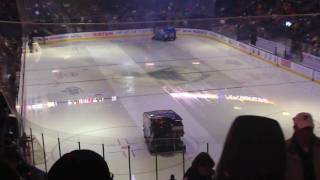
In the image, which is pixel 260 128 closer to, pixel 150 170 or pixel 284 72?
pixel 150 170

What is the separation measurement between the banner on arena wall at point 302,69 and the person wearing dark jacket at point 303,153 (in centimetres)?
918

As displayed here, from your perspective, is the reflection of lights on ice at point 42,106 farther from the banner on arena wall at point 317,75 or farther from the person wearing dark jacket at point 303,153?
the person wearing dark jacket at point 303,153

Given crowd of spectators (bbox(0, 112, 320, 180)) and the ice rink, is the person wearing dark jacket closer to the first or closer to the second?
crowd of spectators (bbox(0, 112, 320, 180))

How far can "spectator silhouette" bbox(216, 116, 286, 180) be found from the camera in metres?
1.21

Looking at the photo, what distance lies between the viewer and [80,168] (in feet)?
3.69

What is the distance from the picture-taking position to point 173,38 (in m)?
15.5

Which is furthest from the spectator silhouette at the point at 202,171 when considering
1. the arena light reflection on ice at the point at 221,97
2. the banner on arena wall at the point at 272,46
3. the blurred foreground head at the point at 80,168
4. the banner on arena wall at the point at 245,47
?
the banner on arena wall at the point at 245,47

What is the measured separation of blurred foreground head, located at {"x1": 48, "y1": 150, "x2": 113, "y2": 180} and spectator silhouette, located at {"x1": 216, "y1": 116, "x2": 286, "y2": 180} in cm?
32

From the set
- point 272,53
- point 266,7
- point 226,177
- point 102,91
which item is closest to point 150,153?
point 102,91

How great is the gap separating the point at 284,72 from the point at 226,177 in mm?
10239

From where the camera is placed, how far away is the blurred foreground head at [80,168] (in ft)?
3.69

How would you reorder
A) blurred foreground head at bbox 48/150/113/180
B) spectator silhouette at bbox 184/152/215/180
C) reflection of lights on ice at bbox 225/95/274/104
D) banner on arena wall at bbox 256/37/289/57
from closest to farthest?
1. blurred foreground head at bbox 48/150/113/180
2. spectator silhouette at bbox 184/152/215/180
3. reflection of lights on ice at bbox 225/95/274/104
4. banner on arena wall at bbox 256/37/289/57

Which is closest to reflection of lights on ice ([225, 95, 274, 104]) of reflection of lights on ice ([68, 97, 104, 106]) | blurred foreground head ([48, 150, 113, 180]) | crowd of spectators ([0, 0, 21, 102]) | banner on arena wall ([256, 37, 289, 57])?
reflection of lights on ice ([68, 97, 104, 106])

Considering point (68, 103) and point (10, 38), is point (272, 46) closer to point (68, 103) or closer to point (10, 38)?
point (68, 103)
